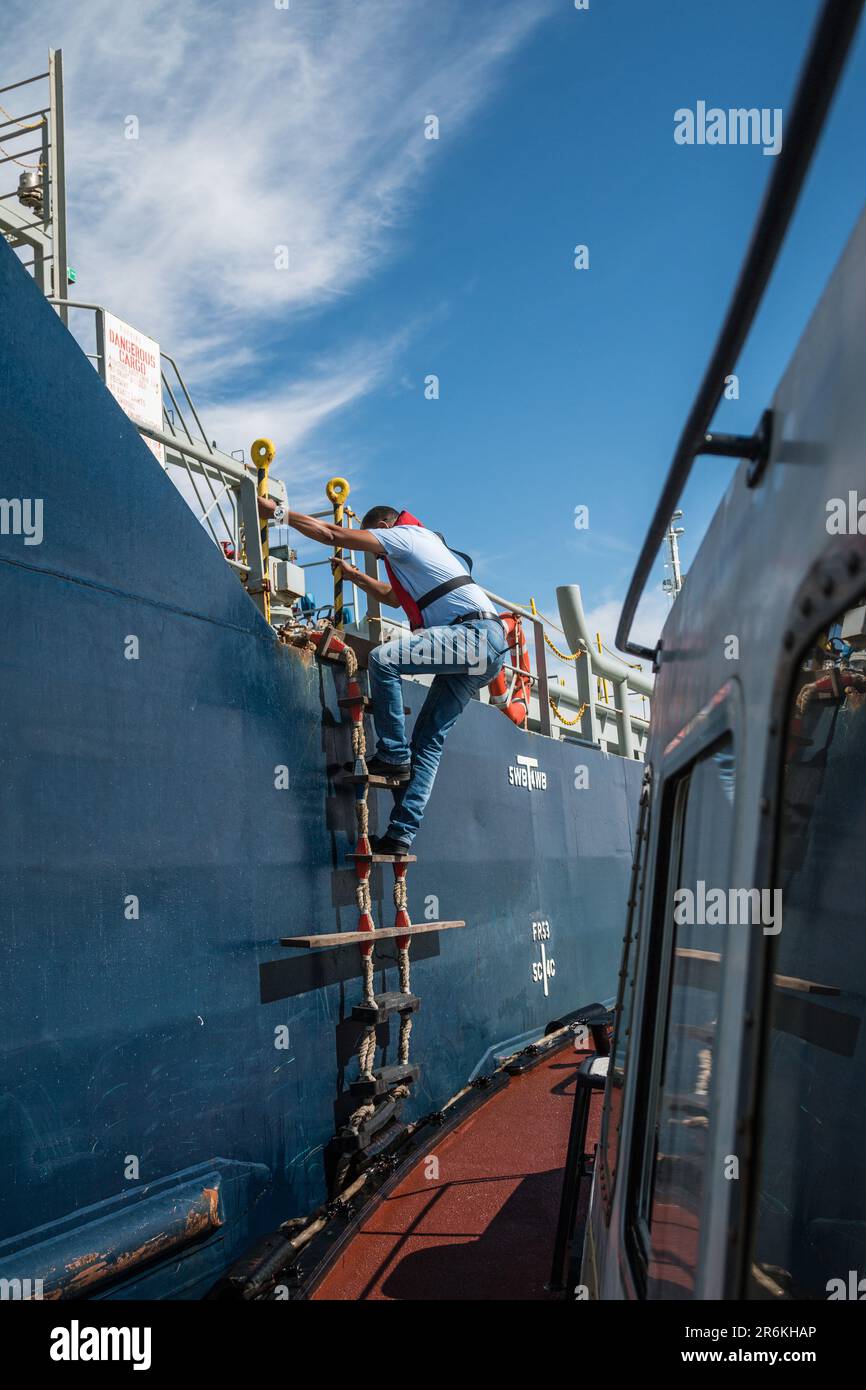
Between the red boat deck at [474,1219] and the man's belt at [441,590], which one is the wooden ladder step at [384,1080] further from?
the man's belt at [441,590]

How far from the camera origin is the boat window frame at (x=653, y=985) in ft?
6.41

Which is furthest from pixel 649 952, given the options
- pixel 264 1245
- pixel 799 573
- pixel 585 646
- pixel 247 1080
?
pixel 585 646

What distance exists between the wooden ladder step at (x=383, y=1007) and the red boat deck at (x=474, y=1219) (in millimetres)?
634

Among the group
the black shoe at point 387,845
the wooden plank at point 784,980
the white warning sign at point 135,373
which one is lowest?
the black shoe at point 387,845

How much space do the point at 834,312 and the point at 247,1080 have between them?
4.22 meters

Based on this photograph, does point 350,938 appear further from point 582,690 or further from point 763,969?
point 582,690

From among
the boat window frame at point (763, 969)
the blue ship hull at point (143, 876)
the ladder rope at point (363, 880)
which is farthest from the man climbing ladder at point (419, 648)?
the boat window frame at point (763, 969)

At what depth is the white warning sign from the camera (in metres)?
8.20

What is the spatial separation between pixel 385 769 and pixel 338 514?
155 cm

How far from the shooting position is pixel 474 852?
290 inches

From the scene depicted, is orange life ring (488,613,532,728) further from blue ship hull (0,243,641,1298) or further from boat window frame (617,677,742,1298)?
boat window frame (617,677,742,1298)

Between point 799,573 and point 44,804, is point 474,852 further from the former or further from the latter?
point 799,573

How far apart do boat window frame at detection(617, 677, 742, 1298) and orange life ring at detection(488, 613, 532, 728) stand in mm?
5978

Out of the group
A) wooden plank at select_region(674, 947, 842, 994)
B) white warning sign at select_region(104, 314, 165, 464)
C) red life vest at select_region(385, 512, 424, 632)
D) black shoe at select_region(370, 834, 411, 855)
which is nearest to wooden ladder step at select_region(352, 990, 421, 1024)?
black shoe at select_region(370, 834, 411, 855)
